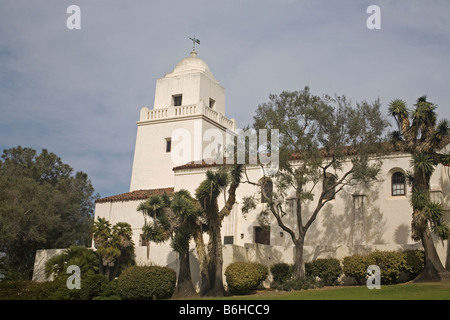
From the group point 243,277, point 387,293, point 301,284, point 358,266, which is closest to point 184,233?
point 243,277

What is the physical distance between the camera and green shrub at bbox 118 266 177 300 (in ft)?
97.0

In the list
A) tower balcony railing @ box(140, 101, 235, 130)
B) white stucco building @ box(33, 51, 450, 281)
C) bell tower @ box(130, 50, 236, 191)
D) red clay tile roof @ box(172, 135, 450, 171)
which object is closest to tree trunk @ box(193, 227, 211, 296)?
white stucco building @ box(33, 51, 450, 281)

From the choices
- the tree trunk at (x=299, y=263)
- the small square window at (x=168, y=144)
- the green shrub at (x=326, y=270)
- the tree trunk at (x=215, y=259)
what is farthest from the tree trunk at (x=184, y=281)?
the small square window at (x=168, y=144)

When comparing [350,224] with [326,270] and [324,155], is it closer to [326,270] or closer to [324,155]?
[324,155]

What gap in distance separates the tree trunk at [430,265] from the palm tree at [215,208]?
9.17 meters

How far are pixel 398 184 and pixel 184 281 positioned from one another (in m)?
13.6

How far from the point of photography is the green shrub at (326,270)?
30.4m

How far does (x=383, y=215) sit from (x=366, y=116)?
6900 millimetres

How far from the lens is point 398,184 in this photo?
34.7 m

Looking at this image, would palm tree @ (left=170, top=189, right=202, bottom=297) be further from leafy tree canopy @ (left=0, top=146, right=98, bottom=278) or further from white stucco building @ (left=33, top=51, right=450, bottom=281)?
leafy tree canopy @ (left=0, top=146, right=98, bottom=278)

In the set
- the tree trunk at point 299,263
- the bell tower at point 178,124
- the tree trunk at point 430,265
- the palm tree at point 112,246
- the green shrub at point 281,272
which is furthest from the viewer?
the bell tower at point 178,124

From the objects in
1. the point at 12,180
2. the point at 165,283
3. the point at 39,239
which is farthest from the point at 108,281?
the point at 12,180

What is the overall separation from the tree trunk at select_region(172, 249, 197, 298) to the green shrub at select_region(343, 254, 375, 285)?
25.3 ft

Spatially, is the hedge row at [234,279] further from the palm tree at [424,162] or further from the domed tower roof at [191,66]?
the domed tower roof at [191,66]
